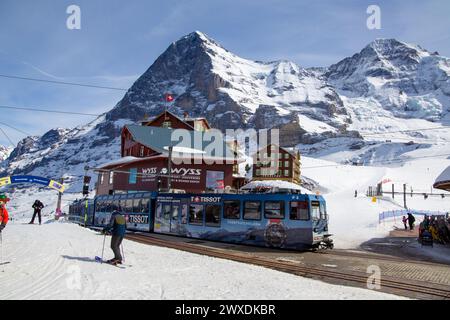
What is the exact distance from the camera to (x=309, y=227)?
1711cm

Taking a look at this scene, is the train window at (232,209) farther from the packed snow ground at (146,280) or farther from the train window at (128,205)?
the train window at (128,205)

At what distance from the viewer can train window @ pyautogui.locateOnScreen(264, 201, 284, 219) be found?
17.8 m

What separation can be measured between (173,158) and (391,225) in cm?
2336

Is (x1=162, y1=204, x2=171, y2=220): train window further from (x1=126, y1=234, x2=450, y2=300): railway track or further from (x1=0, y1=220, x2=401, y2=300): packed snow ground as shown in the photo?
(x1=0, y1=220, x2=401, y2=300): packed snow ground

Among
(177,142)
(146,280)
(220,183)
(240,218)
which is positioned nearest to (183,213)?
(240,218)

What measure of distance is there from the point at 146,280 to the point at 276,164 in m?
83.2

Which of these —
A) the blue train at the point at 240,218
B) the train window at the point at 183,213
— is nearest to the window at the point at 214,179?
the blue train at the point at 240,218

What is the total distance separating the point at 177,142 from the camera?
4616cm

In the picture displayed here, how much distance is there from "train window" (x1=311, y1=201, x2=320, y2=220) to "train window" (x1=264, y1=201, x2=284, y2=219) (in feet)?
4.70

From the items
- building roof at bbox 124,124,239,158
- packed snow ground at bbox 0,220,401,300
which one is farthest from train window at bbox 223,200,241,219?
building roof at bbox 124,124,239,158

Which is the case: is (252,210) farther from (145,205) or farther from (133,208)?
(133,208)

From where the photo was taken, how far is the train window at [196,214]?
70.0ft
